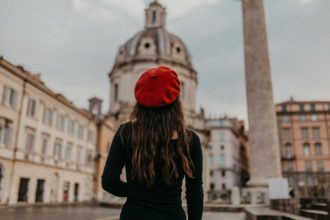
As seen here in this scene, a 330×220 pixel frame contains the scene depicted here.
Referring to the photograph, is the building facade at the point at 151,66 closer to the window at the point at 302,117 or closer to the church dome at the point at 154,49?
the church dome at the point at 154,49

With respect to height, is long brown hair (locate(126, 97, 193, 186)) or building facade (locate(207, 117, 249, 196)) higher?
building facade (locate(207, 117, 249, 196))

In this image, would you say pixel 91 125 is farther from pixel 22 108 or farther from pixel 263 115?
pixel 263 115

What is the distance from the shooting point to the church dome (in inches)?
1929

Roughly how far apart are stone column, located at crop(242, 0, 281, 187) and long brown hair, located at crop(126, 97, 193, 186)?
17144mm

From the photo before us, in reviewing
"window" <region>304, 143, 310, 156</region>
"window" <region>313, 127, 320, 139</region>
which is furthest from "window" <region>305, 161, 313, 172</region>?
"window" <region>313, 127, 320, 139</region>

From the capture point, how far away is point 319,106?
59094 millimetres

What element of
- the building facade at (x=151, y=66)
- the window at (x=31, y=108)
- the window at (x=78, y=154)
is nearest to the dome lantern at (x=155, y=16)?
the building facade at (x=151, y=66)

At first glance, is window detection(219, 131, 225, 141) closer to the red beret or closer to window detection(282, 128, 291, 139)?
window detection(282, 128, 291, 139)

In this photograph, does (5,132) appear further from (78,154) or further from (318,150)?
(318,150)

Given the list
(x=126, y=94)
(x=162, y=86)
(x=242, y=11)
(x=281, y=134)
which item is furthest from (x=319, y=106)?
(x=162, y=86)

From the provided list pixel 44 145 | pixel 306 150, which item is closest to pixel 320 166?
pixel 306 150

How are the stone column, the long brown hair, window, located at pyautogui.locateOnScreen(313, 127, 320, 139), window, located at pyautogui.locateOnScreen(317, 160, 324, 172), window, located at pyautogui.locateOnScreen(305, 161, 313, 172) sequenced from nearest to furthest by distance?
the long brown hair → the stone column → window, located at pyautogui.locateOnScreen(317, 160, 324, 172) → window, located at pyautogui.locateOnScreen(305, 161, 313, 172) → window, located at pyautogui.locateOnScreen(313, 127, 320, 139)

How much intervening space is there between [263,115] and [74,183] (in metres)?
23.0

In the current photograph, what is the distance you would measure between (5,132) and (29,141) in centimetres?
317
